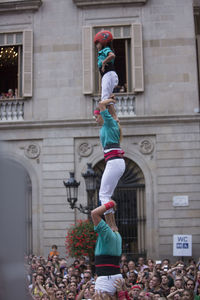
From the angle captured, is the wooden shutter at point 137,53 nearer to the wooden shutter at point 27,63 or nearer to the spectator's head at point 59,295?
the wooden shutter at point 27,63

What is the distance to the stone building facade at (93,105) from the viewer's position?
54.9 feet

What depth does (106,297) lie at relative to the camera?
211 inches

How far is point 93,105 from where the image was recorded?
57.5ft

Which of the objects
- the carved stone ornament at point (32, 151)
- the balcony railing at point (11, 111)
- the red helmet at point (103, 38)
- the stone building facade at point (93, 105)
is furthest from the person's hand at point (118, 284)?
the balcony railing at point (11, 111)

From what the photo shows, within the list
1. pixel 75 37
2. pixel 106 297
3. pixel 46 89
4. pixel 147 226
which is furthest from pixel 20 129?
pixel 106 297

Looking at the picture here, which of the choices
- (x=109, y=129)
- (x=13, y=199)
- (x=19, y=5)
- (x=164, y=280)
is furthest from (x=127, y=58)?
(x=13, y=199)

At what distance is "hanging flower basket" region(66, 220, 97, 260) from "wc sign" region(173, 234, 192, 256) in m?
2.99

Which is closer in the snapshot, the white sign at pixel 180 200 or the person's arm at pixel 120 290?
the person's arm at pixel 120 290

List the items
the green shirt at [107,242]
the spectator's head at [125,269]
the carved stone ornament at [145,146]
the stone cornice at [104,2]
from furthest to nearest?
the stone cornice at [104,2] < the carved stone ornament at [145,146] < the spectator's head at [125,269] < the green shirt at [107,242]

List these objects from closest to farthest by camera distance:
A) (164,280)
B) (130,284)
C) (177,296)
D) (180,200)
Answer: (177,296) → (164,280) → (130,284) → (180,200)

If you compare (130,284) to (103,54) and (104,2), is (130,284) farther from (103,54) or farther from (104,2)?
(104,2)

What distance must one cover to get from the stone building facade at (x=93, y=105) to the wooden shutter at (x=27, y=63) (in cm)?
4

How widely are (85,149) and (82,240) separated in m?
4.13

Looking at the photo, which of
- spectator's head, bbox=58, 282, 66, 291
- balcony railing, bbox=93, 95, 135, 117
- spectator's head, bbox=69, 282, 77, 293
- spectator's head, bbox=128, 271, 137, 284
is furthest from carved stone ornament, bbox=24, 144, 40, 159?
spectator's head, bbox=69, 282, 77, 293
